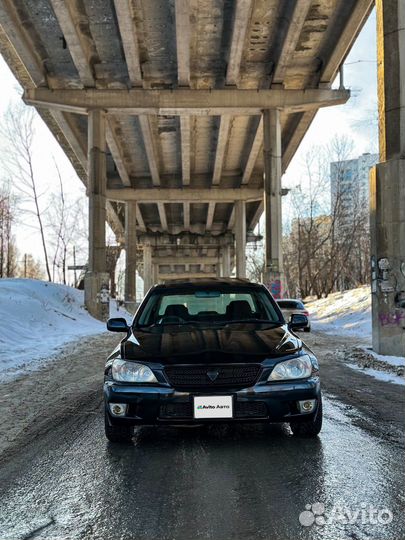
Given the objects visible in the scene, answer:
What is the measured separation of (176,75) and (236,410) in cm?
2126

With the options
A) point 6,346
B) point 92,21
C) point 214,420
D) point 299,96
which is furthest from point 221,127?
point 214,420

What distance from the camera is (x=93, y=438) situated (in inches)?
166

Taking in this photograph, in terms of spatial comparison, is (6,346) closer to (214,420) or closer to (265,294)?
(265,294)

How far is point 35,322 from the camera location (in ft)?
49.2

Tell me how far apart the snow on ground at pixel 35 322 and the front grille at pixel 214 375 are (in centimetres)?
462

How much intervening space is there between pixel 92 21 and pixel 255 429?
1841 centimetres

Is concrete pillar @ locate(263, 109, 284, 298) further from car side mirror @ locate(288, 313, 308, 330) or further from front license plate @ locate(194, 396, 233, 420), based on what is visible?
front license plate @ locate(194, 396, 233, 420)

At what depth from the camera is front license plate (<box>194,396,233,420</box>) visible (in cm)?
355

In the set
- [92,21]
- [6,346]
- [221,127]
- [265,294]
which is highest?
[92,21]

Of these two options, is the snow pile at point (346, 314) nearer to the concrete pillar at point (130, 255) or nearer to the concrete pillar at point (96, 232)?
the concrete pillar at point (96, 232)

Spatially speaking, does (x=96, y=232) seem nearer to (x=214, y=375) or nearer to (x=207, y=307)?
(x=207, y=307)

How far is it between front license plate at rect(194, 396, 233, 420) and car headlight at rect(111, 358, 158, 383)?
40 centimetres

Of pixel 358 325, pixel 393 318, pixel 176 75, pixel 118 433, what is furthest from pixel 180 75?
pixel 118 433

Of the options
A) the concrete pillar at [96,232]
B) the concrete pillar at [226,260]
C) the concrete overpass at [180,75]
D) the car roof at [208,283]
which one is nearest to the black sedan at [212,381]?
the car roof at [208,283]
